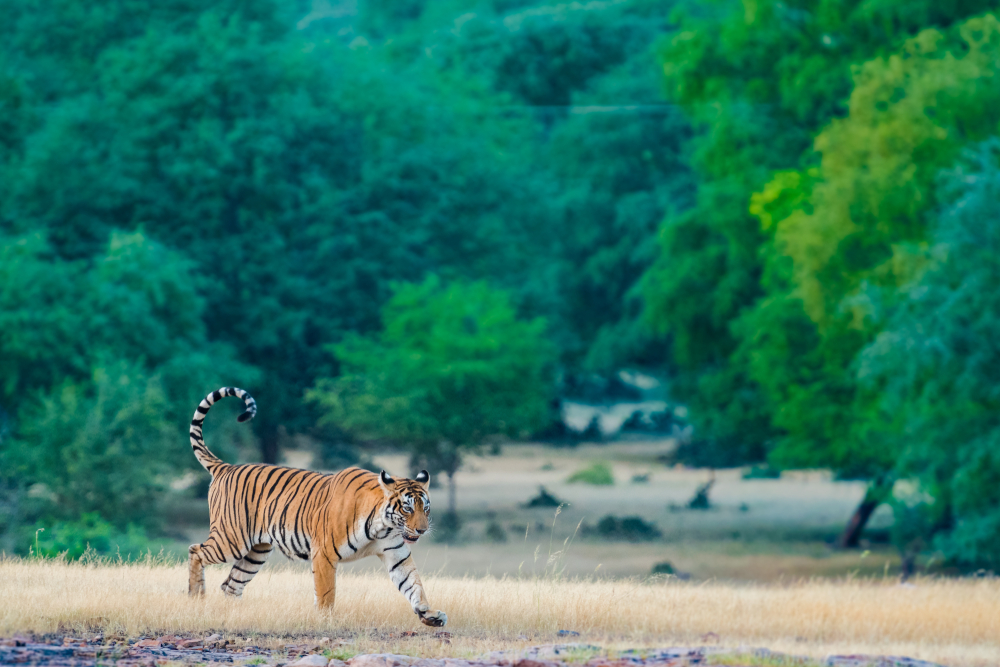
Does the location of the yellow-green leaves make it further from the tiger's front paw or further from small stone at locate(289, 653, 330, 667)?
small stone at locate(289, 653, 330, 667)

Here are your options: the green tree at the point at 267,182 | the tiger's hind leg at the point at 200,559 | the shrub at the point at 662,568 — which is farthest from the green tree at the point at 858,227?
the tiger's hind leg at the point at 200,559

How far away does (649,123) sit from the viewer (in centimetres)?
4375

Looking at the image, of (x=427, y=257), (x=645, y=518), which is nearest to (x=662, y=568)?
(x=645, y=518)

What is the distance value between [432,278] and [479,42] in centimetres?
2096

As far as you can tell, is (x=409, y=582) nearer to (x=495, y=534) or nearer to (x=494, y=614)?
(x=494, y=614)

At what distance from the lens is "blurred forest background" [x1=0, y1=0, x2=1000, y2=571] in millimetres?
20719

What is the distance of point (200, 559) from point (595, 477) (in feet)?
106

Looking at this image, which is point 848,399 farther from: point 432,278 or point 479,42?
point 479,42

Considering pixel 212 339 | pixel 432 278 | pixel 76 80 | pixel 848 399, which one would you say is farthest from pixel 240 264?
pixel 848 399

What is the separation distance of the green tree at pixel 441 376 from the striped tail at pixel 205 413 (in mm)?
17932

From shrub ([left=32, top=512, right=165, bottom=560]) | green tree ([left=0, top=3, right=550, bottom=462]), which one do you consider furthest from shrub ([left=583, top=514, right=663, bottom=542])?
shrub ([left=32, top=512, right=165, bottom=560])

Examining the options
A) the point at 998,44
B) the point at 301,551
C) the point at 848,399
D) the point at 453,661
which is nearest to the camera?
the point at 453,661

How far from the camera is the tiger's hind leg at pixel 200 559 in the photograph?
30.5ft

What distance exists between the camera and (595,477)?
4109 centimetres
